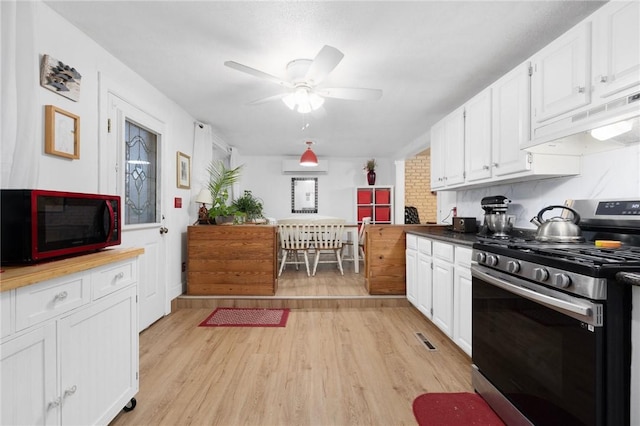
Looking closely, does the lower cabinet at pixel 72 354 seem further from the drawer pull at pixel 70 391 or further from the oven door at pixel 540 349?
the oven door at pixel 540 349

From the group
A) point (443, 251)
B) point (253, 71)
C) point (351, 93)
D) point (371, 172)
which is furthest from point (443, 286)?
point (371, 172)

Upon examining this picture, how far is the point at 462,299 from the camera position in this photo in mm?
2068

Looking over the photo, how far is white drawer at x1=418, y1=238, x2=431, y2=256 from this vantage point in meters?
2.65

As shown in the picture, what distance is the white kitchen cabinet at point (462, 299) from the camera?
198 cm

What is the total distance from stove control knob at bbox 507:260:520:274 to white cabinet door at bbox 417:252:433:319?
120cm

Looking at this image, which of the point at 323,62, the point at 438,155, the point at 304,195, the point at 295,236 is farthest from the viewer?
the point at 304,195

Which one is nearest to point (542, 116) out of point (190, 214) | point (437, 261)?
point (437, 261)

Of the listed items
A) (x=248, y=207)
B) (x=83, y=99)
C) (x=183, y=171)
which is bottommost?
(x=248, y=207)

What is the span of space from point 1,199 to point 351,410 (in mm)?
1881

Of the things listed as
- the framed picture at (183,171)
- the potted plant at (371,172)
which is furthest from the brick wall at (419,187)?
the framed picture at (183,171)

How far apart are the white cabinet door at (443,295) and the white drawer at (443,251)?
4cm

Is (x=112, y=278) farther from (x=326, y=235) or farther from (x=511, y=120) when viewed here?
(x=326, y=235)

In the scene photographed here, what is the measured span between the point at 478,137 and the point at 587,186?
2.76 ft

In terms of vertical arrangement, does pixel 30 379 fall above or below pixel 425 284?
above
